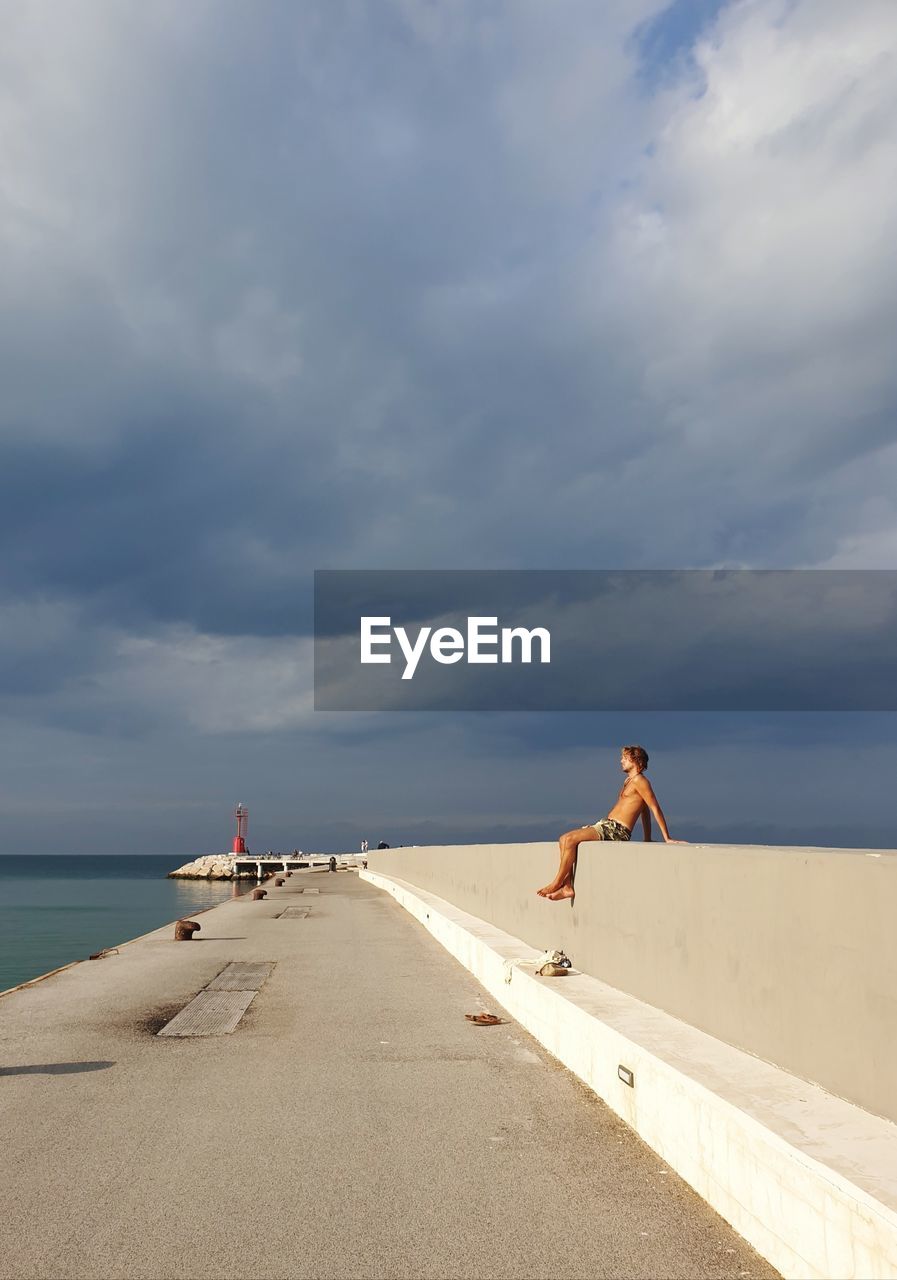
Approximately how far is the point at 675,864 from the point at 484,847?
427 inches

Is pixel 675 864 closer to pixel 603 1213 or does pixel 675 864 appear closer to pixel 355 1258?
pixel 603 1213

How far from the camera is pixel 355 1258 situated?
14.2 feet

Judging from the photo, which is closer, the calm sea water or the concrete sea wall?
the concrete sea wall

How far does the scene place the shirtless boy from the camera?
9.88 m

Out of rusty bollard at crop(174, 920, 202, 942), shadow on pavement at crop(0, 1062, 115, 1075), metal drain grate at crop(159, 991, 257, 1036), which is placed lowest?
rusty bollard at crop(174, 920, 202, 942)

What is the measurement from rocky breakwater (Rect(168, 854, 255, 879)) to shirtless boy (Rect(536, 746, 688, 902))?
11366 centimetres

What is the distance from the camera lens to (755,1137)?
4312 mm

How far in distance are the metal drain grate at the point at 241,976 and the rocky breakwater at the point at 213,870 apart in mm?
107356

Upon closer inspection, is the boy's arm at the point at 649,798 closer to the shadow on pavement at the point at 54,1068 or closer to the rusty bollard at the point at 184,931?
the shadow on pavement at the point at 54,1068

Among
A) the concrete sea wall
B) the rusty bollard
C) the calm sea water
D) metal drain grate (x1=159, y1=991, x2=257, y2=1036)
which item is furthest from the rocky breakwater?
the concrete sea wall

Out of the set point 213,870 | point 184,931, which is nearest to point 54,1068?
point 184,931

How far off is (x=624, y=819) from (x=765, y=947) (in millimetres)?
4553

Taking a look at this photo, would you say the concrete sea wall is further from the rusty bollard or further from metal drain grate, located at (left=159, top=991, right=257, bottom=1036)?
the rusty bollard

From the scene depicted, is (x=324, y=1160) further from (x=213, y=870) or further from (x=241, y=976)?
(x=213, y=870)
